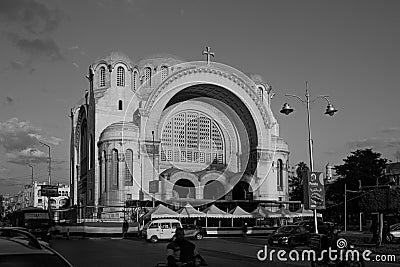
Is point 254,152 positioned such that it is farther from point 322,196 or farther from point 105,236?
point 322,196

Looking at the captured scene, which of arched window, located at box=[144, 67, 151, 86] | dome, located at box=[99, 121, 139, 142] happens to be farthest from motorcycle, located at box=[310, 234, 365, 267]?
arched window, located at box=[144, 67, 151, 86]

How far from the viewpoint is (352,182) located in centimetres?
7644

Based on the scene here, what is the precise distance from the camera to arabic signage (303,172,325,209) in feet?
87.7

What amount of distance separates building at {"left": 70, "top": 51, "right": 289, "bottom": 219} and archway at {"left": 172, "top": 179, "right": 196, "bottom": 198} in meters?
0.11

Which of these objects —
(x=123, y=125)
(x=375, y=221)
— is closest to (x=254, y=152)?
(x=123, y=125)

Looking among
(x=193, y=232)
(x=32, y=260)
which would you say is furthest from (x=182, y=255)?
(x=193, y=232)

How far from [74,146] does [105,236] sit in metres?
32.6

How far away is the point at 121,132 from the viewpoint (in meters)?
61.1

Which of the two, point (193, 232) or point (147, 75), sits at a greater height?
point (147, 75)

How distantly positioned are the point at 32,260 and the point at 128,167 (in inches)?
2198

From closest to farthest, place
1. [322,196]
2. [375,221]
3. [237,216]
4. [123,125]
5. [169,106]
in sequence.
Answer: [322,196] < [375,221] < [237,216] < [123,125] < [169,106]

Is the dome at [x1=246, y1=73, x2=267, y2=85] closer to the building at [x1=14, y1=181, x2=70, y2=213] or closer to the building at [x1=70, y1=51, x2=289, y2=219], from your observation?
the building at [x1=70, y1=51, x2=289, y2=219]

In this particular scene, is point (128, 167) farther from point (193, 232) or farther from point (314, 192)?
point (314, 192)

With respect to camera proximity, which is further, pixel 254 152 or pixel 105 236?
pixel 254 152
